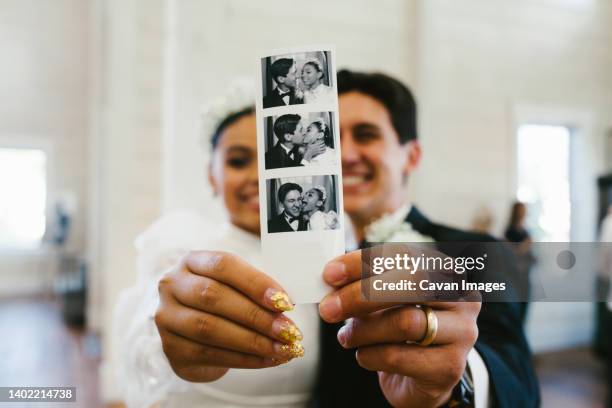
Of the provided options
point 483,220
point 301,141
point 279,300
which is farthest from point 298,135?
point 483,220

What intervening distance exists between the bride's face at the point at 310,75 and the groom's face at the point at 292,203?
72mm

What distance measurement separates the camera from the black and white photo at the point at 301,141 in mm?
271

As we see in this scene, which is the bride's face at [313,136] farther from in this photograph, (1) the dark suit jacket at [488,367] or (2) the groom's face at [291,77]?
(1) the dark suit jacket at [488,367]

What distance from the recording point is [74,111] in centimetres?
439

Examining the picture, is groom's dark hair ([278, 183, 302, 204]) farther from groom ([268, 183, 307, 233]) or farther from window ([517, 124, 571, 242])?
window ([517, 124, 571, 242])

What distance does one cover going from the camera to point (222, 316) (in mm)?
326

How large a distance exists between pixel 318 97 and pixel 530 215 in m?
0.35

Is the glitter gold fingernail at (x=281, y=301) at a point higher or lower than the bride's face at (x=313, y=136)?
lower

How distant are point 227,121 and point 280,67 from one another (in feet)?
0.89

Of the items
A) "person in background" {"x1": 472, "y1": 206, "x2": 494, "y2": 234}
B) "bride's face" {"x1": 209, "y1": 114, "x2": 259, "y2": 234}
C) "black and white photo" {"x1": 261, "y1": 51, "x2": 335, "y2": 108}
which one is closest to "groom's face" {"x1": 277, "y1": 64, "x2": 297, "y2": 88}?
"black and white photo" {"x1": 261, "y1": 51, "x2": 335, "y2": 108}

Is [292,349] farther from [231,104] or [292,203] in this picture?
[231,104]

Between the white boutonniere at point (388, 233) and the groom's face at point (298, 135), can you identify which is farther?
the white boutonniere at point (388, 233)

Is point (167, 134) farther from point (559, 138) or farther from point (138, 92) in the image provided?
point (559, 138)

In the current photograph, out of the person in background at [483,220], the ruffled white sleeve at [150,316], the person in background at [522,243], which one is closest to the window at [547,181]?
the person in background at [522,243]
